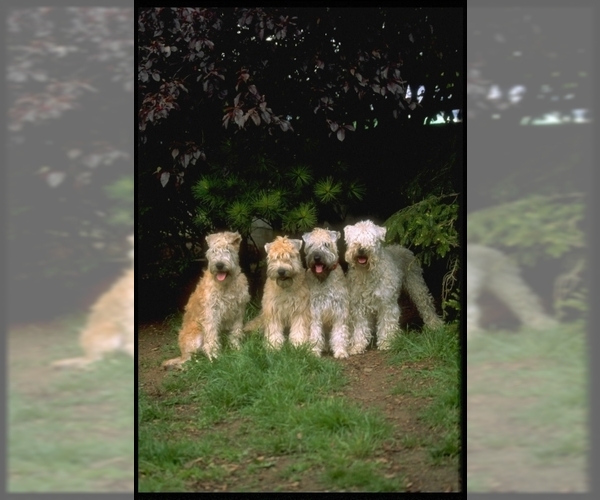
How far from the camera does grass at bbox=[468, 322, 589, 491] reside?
14.6 feet

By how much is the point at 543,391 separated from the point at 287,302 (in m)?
2.68

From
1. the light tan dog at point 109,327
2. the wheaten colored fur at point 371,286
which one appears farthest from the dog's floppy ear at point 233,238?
the light tan dog at point 109,327

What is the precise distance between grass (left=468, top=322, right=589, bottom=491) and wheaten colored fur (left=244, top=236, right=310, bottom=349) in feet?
7.65

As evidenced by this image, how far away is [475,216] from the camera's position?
453cm

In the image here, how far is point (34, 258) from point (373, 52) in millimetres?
3193

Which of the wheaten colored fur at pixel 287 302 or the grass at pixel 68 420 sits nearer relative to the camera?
the grass at pixel 68 420

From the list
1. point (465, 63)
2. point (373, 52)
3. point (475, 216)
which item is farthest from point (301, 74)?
point (475, 216)

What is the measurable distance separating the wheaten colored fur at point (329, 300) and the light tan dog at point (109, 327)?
2.26 m

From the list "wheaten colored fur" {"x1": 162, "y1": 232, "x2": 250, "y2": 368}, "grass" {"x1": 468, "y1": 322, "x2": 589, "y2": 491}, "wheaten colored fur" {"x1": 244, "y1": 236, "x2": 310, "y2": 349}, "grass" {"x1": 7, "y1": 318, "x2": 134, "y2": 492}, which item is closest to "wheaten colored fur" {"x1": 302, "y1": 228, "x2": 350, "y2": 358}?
"wheaten colored fur" {"x1": 244, "y1": 236, "x2": 310, "y2": 349}

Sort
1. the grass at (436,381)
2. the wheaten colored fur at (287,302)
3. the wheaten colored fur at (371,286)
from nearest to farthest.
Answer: the grass at (436,381) < the wheaten colored fur at (287,302) < the wheaten colored fur at (371,286)

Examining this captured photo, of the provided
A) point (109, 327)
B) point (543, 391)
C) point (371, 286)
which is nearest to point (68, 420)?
point (109, 327)

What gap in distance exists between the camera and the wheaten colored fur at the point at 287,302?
6359mm

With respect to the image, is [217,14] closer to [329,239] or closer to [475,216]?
[329,239]

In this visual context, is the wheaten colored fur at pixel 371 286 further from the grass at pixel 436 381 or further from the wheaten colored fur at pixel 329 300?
the grass at pixel 436 381
